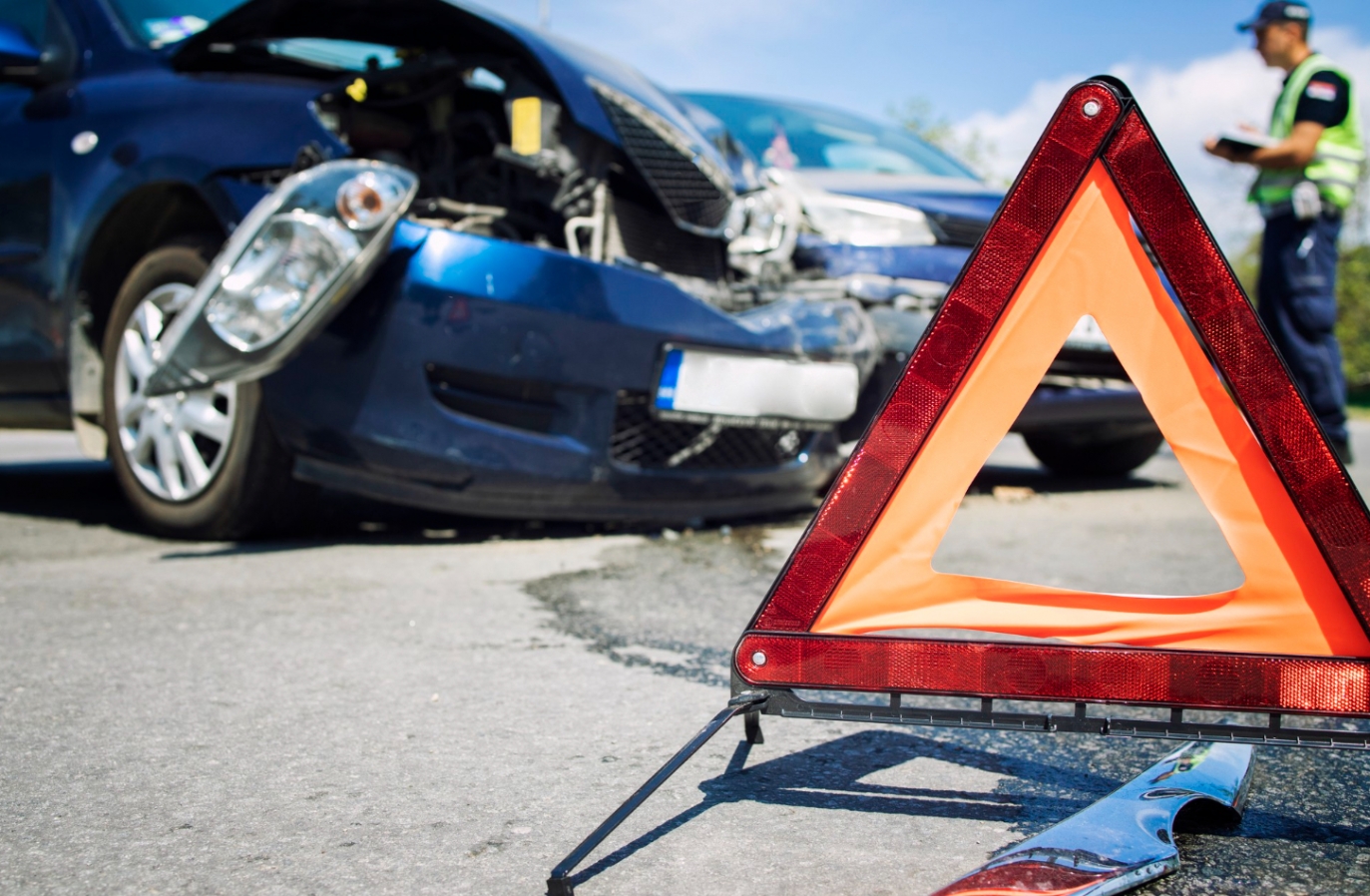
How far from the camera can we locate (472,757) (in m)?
1.88

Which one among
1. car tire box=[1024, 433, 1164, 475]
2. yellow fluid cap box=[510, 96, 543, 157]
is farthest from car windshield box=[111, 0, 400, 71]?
car tire box=[1024, 433, 1164, 475]

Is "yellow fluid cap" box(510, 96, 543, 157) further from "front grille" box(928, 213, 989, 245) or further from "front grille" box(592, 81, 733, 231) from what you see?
"front grille" box(928, 213, 989, 245)

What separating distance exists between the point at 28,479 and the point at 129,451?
2.40 metres

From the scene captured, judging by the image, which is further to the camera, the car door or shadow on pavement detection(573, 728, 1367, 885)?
the car door

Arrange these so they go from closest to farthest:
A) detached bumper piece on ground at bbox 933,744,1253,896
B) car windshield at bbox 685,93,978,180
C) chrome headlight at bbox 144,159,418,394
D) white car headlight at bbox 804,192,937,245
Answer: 1. detached bumper piece on ground at bbox 933,744,1253,896
2. chrome headlight at bbox 144,159,418,394
3. white car headlight at bbox 804,192,937,245
4. car windshield at bbox 685,93,978,180

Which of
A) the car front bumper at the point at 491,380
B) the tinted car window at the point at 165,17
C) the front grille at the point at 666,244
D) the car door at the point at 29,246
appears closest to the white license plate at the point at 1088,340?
the front grille at the point at 666,244

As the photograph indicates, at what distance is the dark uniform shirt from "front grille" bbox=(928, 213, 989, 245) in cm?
137

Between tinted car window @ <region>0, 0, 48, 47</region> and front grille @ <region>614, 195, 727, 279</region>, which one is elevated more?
tinted car window @ <region>0, 0, 48, 47</region>

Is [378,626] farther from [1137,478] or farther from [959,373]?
[1137,478]

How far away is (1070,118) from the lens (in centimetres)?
165

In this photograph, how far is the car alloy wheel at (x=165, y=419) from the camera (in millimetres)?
3512

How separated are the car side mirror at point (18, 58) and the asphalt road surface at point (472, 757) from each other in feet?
5.35

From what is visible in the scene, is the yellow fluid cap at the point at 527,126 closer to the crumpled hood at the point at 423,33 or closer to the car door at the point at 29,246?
the crumpled hood at the point at 423,33

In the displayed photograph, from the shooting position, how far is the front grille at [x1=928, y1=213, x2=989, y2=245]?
15.9 feet
